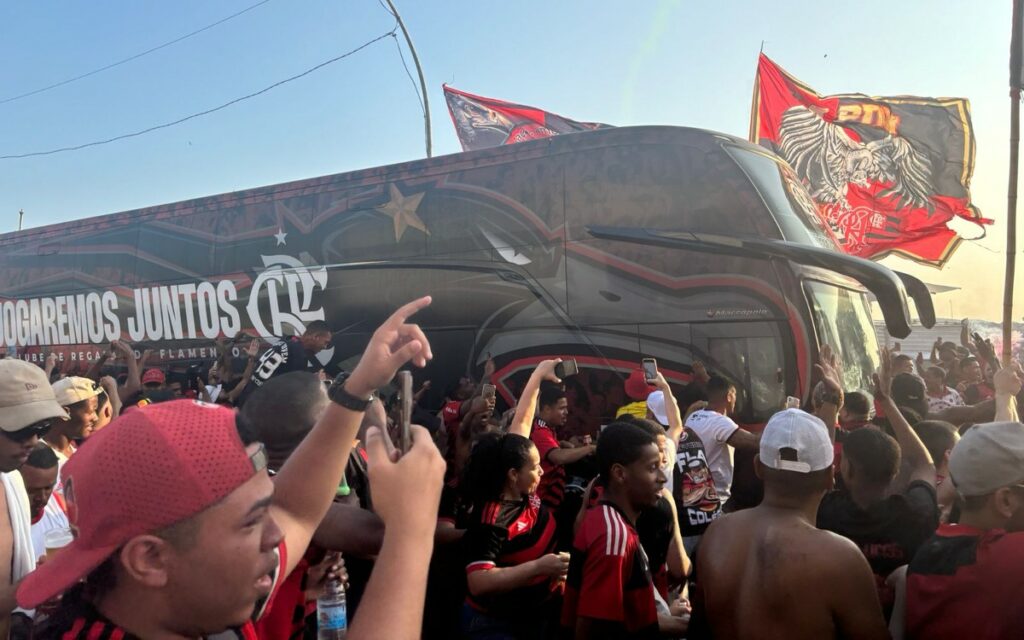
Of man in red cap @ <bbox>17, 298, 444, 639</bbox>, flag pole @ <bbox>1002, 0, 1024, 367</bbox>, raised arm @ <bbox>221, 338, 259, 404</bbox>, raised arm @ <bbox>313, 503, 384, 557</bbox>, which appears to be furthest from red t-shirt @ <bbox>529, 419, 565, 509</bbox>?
flag pole @ <bbox>1002, 0, 1024, 367</bbox>

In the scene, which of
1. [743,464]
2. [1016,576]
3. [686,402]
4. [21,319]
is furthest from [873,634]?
[21,319]

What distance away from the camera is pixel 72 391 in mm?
4176

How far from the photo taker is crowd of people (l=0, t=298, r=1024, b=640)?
1326 millimetres

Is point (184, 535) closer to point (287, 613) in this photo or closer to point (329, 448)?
point (329, 448)

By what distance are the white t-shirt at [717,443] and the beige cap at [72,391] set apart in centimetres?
376

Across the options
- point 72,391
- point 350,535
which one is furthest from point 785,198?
point 350,535

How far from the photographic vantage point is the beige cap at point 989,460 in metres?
2.40

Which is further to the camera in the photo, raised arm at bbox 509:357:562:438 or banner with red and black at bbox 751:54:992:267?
banner with red and black at bbox 751:54:992:267

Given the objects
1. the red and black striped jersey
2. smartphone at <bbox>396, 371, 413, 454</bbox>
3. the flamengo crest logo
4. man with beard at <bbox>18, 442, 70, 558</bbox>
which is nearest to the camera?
smartphone at <bbox>396, 371, 413, 454</bbox>

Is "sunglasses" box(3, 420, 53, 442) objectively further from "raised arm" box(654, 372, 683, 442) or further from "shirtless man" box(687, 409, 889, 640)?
"raised arm" box(654, 372, 683, 442)

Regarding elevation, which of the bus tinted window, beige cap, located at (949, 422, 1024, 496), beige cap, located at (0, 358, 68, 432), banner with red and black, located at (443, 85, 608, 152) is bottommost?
beige cap, located at (949, 422, 1024, 496)

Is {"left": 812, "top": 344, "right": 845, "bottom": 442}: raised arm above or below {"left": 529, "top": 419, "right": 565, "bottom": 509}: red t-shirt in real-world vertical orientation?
above

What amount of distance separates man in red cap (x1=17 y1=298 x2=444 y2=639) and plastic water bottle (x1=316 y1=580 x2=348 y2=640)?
0.63 metres

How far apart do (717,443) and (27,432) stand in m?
4.07
